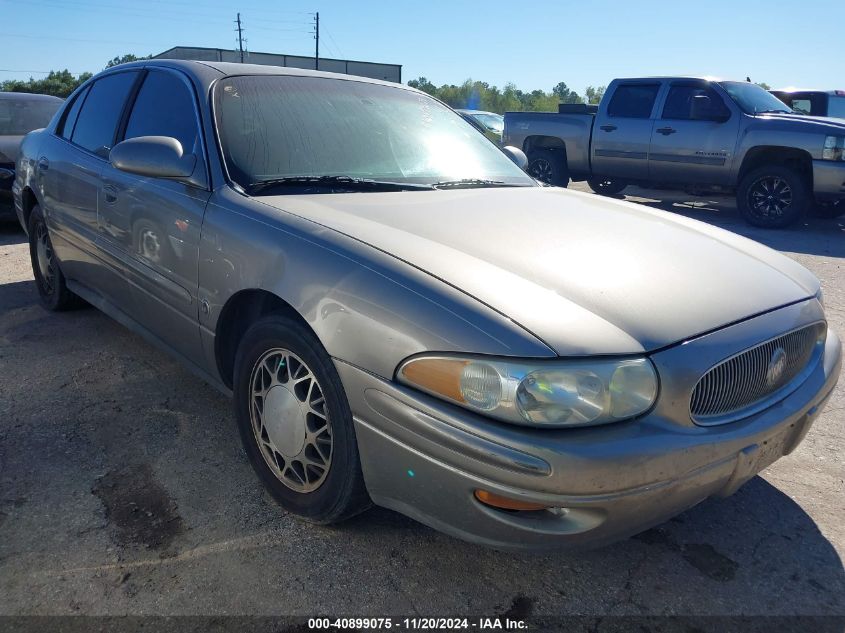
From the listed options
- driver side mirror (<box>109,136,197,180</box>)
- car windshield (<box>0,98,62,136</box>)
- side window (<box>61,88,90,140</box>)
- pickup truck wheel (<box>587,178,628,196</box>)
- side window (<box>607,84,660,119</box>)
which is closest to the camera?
driver side mirror (<box>109,136,197,180</box>)

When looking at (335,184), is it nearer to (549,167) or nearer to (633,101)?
(633,101)

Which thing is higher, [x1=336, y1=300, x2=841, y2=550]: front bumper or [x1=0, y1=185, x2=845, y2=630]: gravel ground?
[x1=336, y1=300, x2=841, y2=550]: front bumper

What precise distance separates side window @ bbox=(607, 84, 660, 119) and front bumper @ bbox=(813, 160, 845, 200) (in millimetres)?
2352

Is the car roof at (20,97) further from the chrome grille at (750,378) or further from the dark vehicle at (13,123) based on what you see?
the chrome grille at (750,378)

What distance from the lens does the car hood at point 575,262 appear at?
1.91 m

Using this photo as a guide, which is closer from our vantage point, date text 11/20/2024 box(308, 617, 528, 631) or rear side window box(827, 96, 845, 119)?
date text 11/20/2024 box(308, 617, 528, 631)

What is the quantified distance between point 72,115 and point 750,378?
4051 mm

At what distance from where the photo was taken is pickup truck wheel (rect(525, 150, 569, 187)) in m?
11.0

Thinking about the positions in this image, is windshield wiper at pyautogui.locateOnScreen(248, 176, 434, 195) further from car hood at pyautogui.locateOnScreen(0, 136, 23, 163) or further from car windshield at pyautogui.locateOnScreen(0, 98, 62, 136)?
car windshield at pyautogui.locateOnScreen(0, 98, 62, 136)

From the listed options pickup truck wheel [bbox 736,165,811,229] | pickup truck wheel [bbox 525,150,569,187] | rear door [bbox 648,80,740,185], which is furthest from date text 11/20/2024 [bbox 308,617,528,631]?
pickup truck wheel [bbox 525,150,569,187]

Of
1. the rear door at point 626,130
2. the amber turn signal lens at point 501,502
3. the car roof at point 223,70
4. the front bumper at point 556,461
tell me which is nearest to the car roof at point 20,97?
the car roof at point 223,70

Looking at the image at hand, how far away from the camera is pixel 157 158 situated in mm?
2721

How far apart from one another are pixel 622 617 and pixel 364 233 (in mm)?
1412

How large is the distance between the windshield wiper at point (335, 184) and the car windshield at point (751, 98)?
765 centimetres
